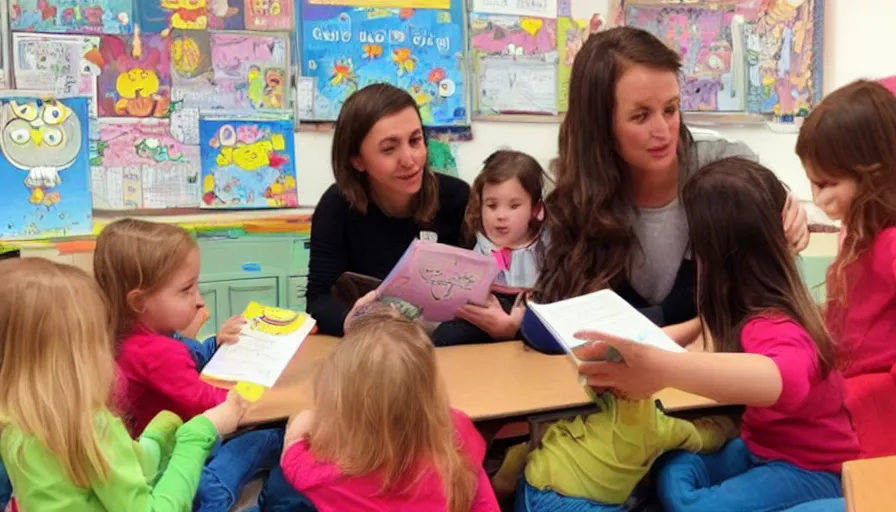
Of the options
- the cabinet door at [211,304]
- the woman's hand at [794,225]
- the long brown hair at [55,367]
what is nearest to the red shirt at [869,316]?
the woman's hand at [794,225]

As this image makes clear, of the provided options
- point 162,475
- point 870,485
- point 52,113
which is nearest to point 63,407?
point 162,475

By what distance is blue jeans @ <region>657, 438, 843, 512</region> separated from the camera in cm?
149

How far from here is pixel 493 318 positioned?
7.16 ft

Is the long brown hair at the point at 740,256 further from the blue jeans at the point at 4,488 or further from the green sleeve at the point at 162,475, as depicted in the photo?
the blue jeans at the point at 4,488

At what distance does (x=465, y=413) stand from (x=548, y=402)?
185 millimetres

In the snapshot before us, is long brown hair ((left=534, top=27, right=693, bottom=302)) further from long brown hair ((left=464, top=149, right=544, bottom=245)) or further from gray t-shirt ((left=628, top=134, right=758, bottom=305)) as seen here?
long brown hair ((left=464, top=149, right=544, bottom=245))

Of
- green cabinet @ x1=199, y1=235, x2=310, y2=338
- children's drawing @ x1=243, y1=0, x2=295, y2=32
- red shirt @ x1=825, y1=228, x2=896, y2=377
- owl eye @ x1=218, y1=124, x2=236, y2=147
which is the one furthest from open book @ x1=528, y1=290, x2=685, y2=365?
children's drawing @ x1=243, y1=0, x2=295, y2=32

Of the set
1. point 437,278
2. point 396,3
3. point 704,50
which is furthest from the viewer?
point 704,50

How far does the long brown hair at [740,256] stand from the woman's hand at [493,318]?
0.70 meters

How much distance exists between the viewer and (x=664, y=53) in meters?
2.02

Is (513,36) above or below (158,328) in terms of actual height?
above

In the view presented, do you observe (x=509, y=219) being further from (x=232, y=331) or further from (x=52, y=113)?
(x=52, y=113)

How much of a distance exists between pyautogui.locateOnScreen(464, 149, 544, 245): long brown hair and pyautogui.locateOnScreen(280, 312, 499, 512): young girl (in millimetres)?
1108

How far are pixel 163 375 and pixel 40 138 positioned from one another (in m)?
1.36
